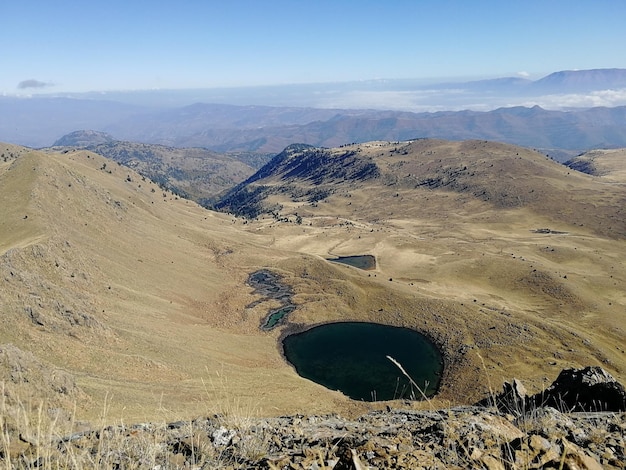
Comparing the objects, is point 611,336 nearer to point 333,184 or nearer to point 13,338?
point 13,338

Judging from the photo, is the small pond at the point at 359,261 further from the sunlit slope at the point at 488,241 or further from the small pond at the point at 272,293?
the small pond at the point at 272,293

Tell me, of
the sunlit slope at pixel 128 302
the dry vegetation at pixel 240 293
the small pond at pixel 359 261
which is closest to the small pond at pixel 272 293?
the dry vegetation at pixel 240 293

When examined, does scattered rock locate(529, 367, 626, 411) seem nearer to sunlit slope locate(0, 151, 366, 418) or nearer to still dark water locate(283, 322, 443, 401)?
sunlit slope locate(0, 151, 366, 418)

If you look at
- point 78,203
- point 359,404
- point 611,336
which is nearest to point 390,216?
point 611,336

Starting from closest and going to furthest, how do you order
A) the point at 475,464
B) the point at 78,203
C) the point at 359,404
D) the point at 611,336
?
A: the point at 475,464
the point at 359,404
the point at 611,336
the point at 78,203

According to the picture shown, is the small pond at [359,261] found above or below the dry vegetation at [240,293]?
below
